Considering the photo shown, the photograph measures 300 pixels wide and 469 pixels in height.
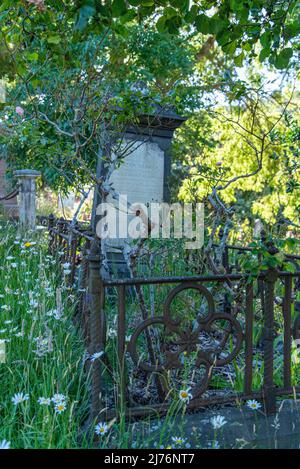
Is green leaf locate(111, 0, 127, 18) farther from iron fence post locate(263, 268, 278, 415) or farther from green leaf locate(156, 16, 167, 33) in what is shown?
iron fence post locate(263, 268, 278, 415)

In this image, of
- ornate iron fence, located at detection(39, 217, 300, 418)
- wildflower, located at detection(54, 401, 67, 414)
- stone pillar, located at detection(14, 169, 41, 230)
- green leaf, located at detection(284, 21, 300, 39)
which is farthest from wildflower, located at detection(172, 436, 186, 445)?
stone pillar, located at detection(14, 169, 41, 230)

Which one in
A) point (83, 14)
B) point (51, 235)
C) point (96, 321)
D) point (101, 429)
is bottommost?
point (101, 429)

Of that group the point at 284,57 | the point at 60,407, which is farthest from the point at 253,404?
the point at 284,57

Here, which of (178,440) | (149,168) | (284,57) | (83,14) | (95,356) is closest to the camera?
(83,14)

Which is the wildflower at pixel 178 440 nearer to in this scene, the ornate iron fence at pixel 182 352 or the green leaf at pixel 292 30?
the ornate iron fence at pixel 182 352

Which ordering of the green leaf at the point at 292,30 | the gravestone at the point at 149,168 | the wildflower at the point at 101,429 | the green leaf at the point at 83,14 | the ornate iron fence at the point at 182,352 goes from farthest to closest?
1. the gravestone at the point at 149,168
2. the green leaf at the point at 292,30
3. the ornate iron fence at the point at 182,352
4. the wildflower at the point at 101,429
5. the green leaf at the point at 83,14

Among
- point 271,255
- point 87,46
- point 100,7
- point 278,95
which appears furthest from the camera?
point 278,95

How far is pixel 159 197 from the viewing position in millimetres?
6039

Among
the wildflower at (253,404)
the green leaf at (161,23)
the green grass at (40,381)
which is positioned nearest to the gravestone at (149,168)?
the green grass at (40,381)

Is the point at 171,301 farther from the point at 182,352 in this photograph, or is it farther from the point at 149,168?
the point at 149,168

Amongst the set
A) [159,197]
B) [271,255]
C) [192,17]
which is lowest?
[271,255]
